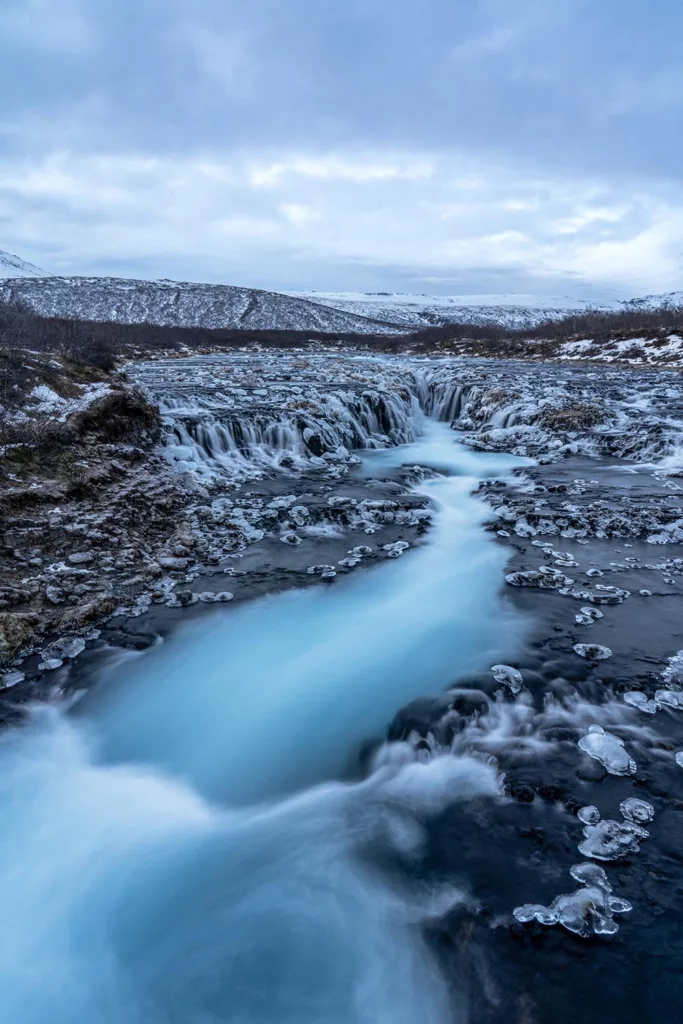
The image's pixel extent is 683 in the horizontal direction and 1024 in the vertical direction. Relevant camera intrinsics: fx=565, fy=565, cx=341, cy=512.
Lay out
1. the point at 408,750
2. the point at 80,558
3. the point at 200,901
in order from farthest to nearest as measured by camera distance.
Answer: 1. the point at 80,558
2. the point at 408,750
3. the point at 200,901

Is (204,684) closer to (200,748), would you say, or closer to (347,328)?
(200,748)

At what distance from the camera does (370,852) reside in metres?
3.95

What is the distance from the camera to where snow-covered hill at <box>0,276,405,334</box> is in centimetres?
9219

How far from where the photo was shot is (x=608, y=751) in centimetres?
432

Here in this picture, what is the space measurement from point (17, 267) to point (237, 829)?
164m

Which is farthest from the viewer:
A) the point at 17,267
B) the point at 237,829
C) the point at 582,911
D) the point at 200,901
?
the point at 17,267

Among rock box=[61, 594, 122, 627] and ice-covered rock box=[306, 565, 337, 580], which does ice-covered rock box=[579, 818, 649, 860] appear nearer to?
ice-covered rock box=[306, 565, 337, 580]

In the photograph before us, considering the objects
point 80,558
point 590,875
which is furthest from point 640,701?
point 80,558

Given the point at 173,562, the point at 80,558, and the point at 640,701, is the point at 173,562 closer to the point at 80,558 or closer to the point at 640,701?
the point at 80,558

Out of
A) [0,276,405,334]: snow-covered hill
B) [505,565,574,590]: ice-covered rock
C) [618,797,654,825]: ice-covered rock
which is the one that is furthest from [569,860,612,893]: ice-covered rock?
[0,276,405,334]: snow-covered hill

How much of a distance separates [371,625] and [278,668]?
4.25ft

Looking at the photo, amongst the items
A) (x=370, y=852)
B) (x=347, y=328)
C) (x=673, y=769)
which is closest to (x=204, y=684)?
(x=370, y=852)

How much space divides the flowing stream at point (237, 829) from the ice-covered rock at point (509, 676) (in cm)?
20

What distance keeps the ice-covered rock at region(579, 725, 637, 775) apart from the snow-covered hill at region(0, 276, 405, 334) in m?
88.7
